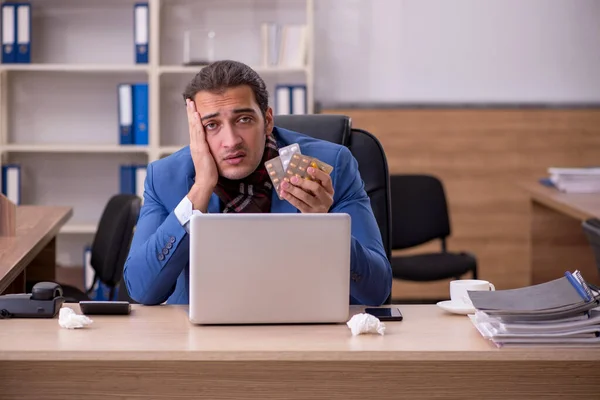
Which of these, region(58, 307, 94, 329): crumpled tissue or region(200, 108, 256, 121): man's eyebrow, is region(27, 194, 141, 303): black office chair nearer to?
region(200, 108, 256, 121): man's eyebrow

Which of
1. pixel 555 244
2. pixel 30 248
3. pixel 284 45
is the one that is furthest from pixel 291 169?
pixel 284 45

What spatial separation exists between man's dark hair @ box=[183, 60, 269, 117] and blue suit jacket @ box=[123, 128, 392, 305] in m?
0.17

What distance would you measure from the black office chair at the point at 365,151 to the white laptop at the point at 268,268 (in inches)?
30.8

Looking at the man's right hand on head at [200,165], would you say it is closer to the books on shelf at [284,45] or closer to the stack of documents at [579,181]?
the stack of documents at [579,181]

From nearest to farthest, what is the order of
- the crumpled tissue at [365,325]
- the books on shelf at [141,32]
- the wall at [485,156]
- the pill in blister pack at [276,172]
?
the crumpled tissue at [365,325], the pill in blister pack at [276,172], the books on shelf at [141,32], the wall at [485,156]

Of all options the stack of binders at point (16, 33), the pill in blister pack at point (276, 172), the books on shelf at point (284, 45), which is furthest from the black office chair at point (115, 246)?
the stack of binders at point (16, 33)

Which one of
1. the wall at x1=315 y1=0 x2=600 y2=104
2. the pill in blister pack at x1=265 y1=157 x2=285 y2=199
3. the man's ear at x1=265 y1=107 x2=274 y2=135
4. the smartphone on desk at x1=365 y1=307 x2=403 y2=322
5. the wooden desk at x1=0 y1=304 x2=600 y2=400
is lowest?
the wooden desk at x1=0 y1=304 x2=600 y2=400

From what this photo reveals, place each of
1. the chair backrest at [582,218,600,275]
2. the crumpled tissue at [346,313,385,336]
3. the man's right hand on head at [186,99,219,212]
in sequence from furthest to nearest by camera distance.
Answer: the chair backrest at [582,218,600,275] < the man's right hand on head at [186,99,219,212] < the crumpled tissue at [346,313,385,336]

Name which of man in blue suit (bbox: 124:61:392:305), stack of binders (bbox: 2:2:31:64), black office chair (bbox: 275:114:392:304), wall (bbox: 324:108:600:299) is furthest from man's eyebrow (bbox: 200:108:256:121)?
stack of binders (bbox: 2:2:31:64)

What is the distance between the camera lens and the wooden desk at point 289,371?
1680 millimetres

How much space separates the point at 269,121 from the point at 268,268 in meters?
0.69

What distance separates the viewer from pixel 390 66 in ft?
17.6

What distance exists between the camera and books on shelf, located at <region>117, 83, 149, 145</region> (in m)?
5.10

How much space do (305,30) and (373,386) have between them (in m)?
3.60
